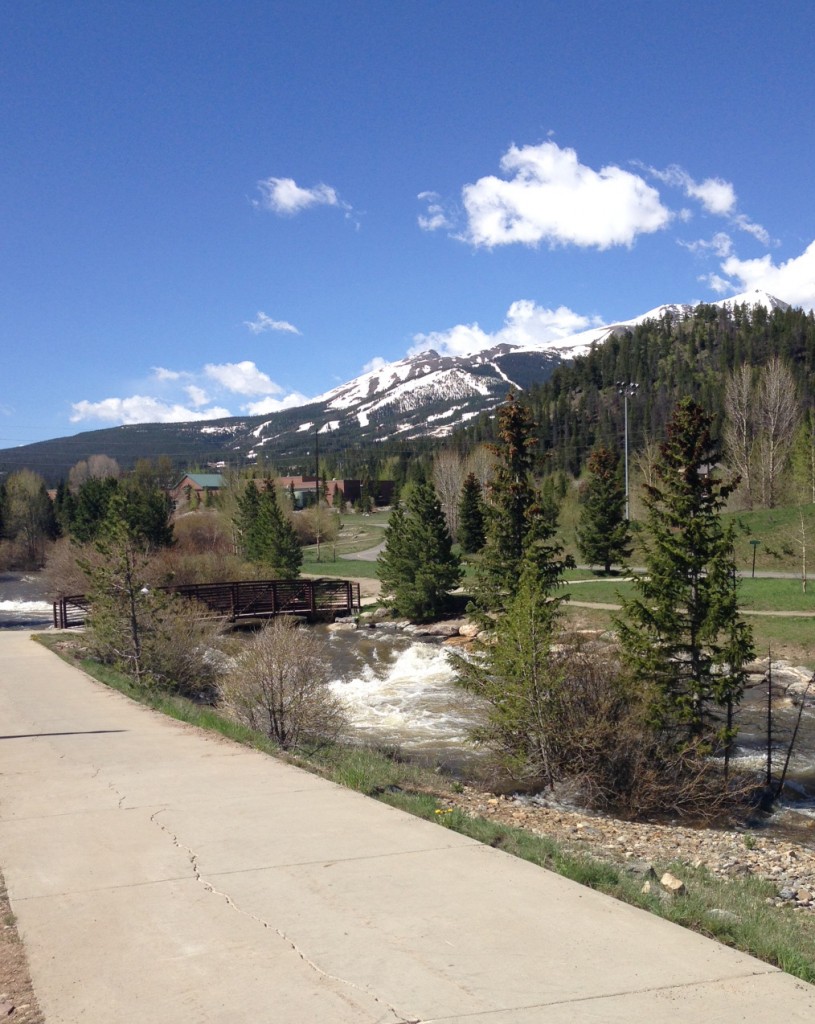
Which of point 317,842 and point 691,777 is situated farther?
point 691,777

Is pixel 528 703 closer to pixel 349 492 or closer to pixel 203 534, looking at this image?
pixel 203 534

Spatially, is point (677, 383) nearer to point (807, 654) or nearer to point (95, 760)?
point (807, 654)

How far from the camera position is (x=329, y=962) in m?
5.38

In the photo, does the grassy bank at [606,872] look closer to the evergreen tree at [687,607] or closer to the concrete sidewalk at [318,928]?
the concrete sidewalk at [318,928]

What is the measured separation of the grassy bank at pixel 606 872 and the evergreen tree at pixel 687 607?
8.02 metres

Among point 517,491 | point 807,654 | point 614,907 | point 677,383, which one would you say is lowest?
point 807,654

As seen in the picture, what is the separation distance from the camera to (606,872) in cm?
751

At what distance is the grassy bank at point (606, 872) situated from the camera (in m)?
6.08

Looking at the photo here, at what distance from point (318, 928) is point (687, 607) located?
53.5ft

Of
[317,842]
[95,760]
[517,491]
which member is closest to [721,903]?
[317,842]

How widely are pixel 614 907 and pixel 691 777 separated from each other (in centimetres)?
1209

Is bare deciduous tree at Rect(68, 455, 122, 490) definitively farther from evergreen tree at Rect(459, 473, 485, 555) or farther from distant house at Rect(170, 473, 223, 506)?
evergreen tree at Rect(459, 473, 485, 555)

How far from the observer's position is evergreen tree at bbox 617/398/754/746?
19.4m

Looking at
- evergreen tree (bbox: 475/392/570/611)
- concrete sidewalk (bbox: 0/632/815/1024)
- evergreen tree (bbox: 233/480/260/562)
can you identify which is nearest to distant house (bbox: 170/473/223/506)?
evergreen tree (bbox: 233/480/260/562)
